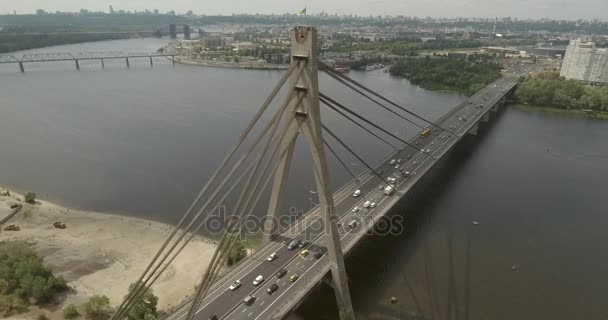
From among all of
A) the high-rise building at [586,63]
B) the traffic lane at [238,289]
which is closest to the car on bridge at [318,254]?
the traffic lane at [238,289]

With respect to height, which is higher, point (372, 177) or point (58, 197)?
point (372, 177)

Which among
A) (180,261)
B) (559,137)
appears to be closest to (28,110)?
(180,261)

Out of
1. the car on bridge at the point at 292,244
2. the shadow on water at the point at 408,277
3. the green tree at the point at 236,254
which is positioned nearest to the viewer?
the shadow on water at the point at 408,277

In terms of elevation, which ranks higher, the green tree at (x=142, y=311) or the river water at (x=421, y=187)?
the green tree at (x=142, y=311)

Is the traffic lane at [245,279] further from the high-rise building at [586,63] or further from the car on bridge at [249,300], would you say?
the high-rise building at [586,63]

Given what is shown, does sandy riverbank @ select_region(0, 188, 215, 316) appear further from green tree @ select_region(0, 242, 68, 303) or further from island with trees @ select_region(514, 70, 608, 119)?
island with trees @ select_region(514, 70, 608, 119)

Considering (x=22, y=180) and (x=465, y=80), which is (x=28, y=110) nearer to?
(x=22, y=180)

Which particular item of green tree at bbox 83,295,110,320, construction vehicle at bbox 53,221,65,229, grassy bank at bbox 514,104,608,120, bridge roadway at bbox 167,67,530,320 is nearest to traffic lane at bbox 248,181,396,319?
bridge roadway at bbox 167,67,530,320
